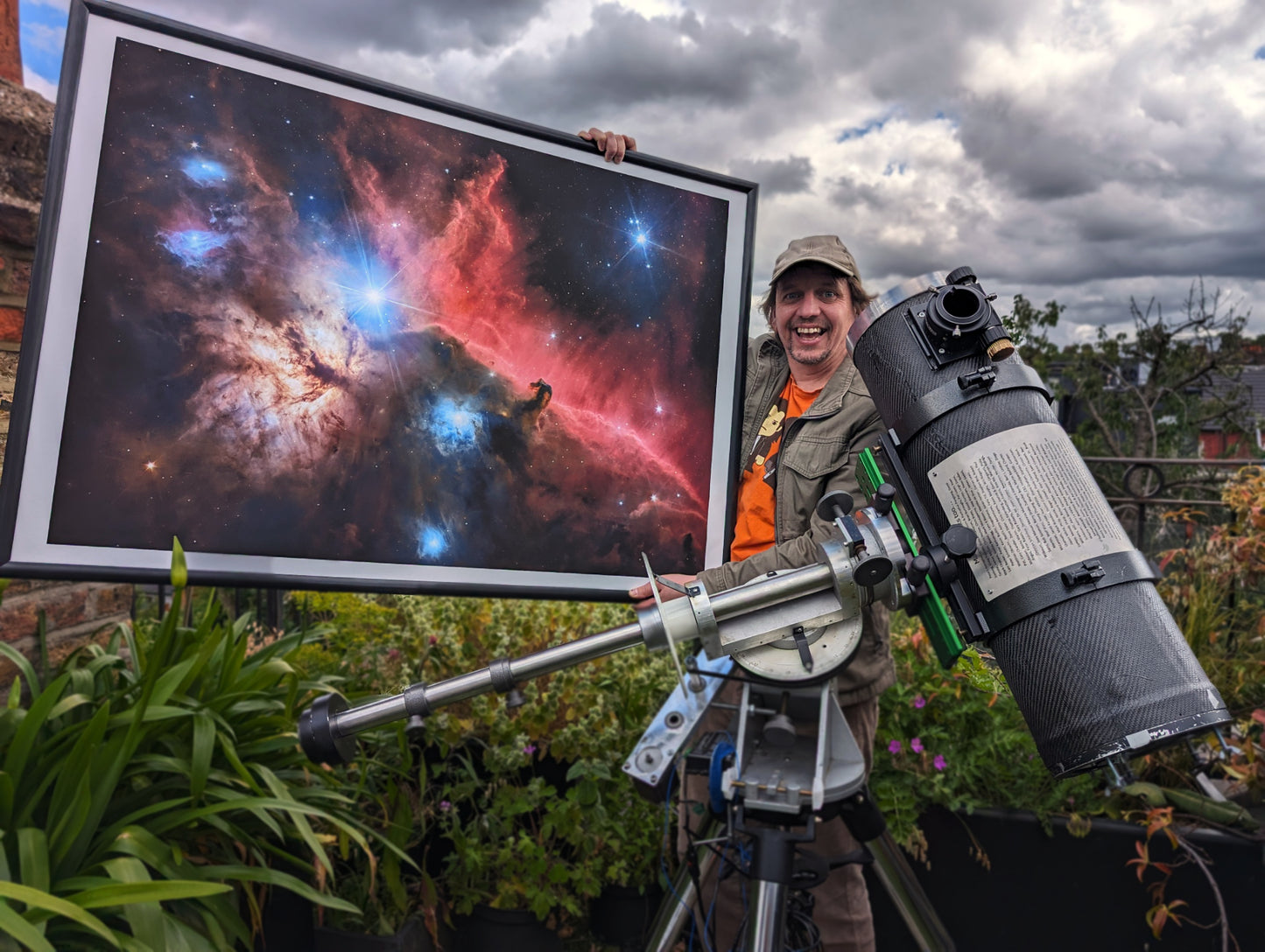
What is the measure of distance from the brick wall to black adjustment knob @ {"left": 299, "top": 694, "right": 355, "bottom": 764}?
1429 millimetres

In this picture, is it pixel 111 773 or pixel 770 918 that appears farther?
pixel 111 773

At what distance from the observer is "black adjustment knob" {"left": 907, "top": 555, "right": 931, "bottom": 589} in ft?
3.31

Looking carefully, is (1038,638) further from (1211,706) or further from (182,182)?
(182,182)

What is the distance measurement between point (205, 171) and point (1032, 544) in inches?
57.5

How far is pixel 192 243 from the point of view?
53.1 inches

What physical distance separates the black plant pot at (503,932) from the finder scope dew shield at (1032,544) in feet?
6.31

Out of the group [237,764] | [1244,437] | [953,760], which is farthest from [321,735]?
[1244,437]

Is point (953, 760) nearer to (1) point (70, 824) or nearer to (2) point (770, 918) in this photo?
(2) point (770, 918)

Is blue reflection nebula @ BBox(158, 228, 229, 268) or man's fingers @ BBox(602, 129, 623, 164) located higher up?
man's fingers @ BBox(602, 129, 623, 164)

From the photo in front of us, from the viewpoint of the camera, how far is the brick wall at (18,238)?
1977mm

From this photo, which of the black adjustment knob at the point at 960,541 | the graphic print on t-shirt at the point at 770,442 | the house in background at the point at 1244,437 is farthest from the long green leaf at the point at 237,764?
the house in background at the point at 1244,437

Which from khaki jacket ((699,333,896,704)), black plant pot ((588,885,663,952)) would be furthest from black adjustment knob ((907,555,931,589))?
black plant pot ((588,885,663,952))

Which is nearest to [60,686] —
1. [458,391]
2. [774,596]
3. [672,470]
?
[458,391]

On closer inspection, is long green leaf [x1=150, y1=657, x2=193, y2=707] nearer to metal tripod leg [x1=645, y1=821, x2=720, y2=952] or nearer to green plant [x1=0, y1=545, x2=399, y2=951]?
green plant [x1=0, y1=545, x2=399, y2=951]
